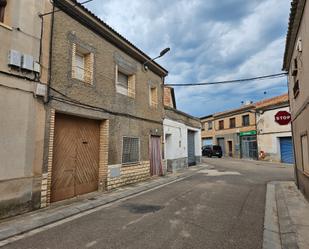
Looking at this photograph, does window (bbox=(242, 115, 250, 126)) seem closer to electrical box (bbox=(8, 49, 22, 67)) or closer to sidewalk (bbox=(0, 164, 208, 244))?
sidewalk (bbox=(0, 164, 208, 244))

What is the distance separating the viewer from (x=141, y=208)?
6391 millimetres

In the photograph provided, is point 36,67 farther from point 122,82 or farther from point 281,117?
point 281,117

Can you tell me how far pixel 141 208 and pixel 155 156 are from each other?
19.8ft

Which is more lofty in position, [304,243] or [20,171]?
[20,171]

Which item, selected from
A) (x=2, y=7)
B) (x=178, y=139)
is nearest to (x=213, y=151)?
(x=178, y=139)

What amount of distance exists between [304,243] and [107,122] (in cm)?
679

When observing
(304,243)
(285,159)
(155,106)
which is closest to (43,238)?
(304,243)

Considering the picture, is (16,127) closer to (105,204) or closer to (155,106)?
(105,204)

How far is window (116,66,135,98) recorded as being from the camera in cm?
1012

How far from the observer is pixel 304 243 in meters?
→ 4.05

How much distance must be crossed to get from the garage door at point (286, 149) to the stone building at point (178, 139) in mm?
9574

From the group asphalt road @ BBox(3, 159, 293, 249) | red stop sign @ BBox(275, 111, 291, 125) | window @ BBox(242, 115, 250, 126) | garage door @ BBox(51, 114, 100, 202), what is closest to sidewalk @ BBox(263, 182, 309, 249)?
asphalt road @ BBox(3, 159, 293, 249)

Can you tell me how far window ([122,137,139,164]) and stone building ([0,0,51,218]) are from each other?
4021 millimetres

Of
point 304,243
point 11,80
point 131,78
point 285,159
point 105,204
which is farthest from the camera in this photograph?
point 285,159
